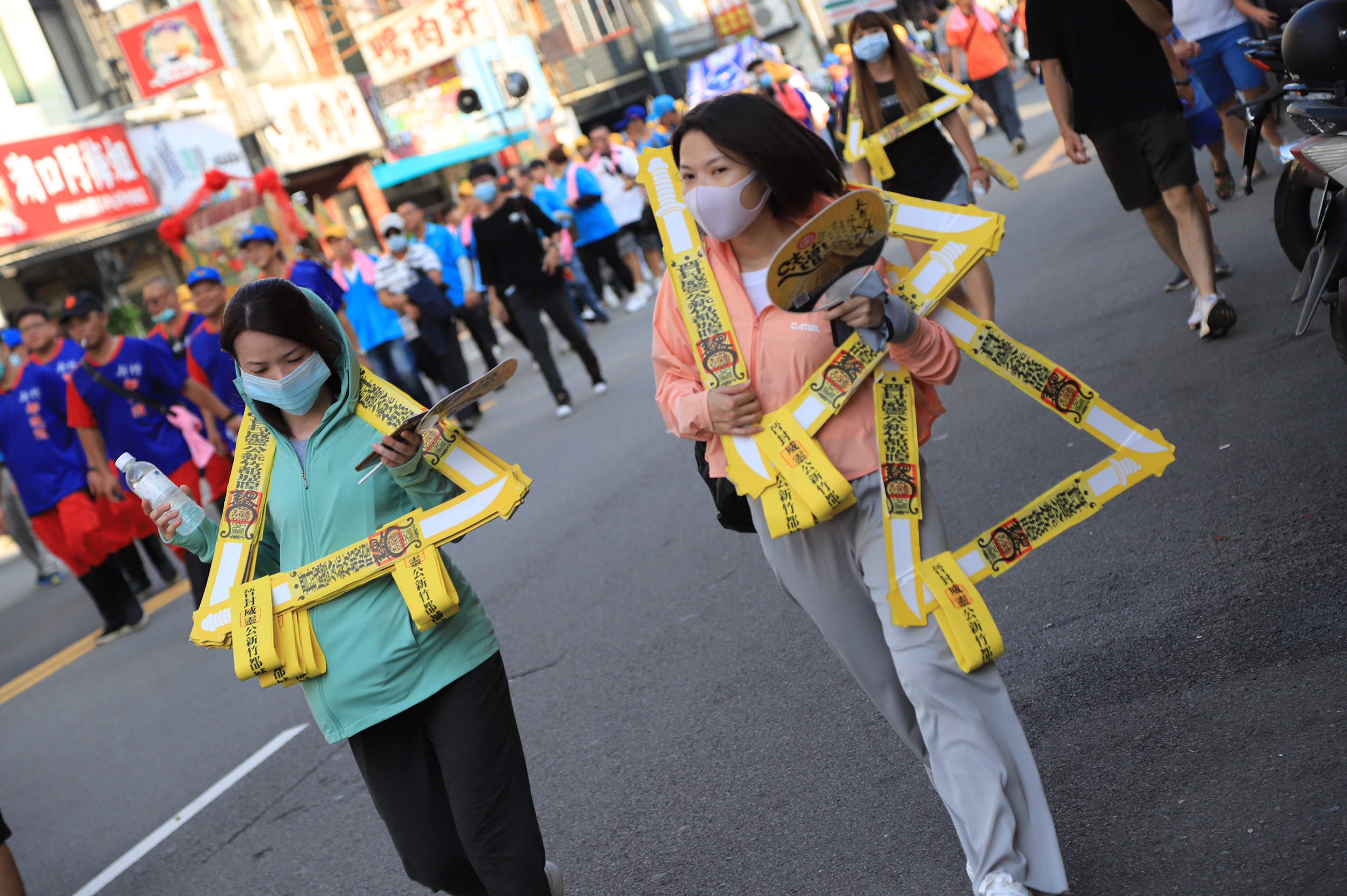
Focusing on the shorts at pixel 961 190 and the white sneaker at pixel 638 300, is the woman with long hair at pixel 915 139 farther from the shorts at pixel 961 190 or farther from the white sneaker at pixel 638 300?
the white sneaker at pixel 638 300

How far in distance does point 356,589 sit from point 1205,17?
7.77 m

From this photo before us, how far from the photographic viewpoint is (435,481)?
3178 mm

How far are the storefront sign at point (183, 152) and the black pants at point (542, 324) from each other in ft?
Result: 39.7

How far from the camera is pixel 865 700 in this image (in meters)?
4.31

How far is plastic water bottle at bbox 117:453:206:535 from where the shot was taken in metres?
3.24

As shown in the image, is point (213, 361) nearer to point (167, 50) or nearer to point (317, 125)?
point (167, 50)

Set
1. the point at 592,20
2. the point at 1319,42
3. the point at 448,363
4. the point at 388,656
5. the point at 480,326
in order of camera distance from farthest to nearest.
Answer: the point at 592,20, the point at 480,326, the point at 448,363, the point at 1319,42, the point at 388,656

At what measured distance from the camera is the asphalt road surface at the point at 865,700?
3.26m

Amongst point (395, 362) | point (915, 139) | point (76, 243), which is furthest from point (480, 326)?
point (915, 139)

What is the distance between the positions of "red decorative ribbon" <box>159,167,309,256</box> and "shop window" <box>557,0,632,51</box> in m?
24.5

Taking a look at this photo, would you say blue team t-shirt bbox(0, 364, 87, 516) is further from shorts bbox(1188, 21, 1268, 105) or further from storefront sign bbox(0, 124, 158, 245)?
Result: storefront sign bbox(0, 124, 158, 245)

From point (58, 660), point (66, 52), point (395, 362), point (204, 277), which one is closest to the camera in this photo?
point (204, 277)

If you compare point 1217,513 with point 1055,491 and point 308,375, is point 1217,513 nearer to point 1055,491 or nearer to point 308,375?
point 1055,491

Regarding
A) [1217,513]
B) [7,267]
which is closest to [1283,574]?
[1217,513]
